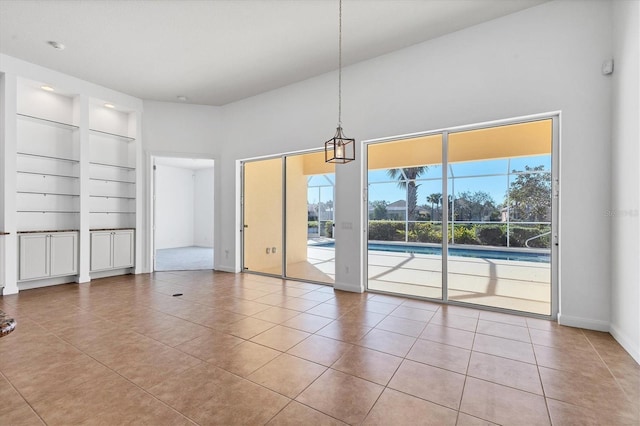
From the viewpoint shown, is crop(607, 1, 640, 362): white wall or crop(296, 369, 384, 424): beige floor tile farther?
crop(607, 1, 640, 362): white wall

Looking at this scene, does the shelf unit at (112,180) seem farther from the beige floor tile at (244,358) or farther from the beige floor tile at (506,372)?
the beige floor tile at (506,372)

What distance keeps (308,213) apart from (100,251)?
4.11 m

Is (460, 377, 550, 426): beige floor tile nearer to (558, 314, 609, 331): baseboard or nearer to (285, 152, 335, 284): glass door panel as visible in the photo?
(558, 314, 609, 331): baseboard

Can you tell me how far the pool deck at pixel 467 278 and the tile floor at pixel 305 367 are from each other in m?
0.50

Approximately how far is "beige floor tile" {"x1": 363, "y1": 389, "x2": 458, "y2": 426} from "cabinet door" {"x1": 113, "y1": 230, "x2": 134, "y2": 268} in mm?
5958

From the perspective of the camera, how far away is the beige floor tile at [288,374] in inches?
86.2

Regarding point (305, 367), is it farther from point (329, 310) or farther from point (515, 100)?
point (515, 100)

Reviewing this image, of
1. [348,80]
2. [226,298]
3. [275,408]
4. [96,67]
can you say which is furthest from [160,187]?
[275,408]

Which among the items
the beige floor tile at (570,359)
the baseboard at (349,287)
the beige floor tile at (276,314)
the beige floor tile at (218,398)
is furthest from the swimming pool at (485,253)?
the beige floor tile at (218,398)

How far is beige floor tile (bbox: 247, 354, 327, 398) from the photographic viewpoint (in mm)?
2189

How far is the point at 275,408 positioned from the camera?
195 centimetres

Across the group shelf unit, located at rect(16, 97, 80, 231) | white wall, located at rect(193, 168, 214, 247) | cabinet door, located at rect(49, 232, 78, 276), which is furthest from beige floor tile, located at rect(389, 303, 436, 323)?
white wall, located at rect(193, 168, 214, 247)

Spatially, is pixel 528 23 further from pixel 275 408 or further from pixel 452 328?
pixel 275 408

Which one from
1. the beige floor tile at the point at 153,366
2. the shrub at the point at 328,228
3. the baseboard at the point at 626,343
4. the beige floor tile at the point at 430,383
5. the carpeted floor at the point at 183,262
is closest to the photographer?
the beige floor tile at the point at 430,383
